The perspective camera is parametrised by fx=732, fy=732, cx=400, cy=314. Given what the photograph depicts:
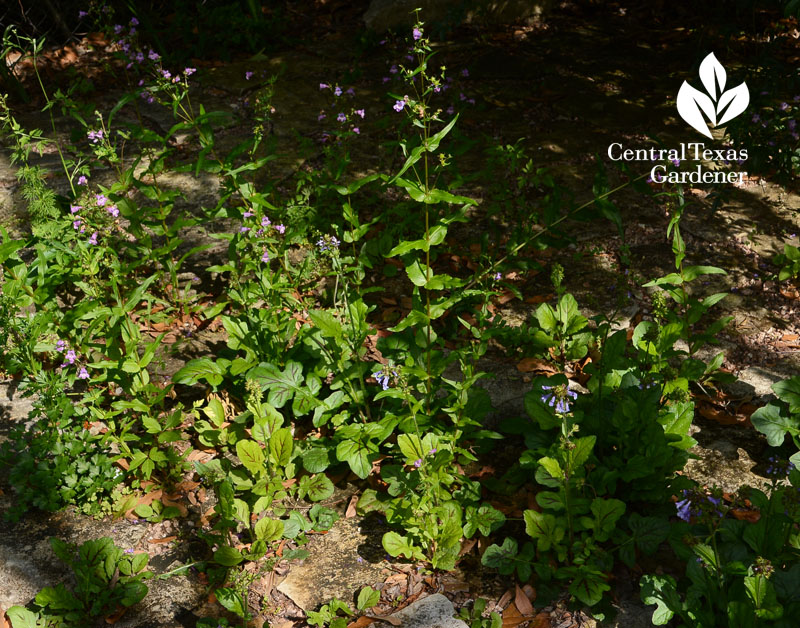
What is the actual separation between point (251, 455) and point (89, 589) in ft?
2.44

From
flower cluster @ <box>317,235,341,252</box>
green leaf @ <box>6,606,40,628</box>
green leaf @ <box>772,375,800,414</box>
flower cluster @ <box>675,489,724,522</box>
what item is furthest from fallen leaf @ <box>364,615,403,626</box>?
green leaf @ <box>772,375,800,414</box>

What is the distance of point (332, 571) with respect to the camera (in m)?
2.85

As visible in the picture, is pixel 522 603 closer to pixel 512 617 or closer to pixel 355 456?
pixel 512 617

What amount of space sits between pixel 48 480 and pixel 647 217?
351 cm

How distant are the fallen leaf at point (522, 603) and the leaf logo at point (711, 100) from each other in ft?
9.40

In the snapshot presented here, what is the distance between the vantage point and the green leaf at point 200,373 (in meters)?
3.22

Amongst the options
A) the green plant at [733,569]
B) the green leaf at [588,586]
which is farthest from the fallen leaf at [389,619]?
the green plant at [733,569]

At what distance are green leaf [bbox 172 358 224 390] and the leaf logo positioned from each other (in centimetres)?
305

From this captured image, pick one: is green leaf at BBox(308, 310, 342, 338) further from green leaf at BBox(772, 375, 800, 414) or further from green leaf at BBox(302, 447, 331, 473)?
green leaf at BBox(772, 375, 800, 414)

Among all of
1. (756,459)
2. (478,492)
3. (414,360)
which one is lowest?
(756,459)

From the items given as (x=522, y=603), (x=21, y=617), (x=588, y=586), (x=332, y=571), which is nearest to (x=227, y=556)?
(x=332, y=571)

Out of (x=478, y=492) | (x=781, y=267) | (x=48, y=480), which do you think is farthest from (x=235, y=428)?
(x=781, y=267)

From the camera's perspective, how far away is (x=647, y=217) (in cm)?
444

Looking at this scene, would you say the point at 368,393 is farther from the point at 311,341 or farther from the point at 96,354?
the point at 96,354
